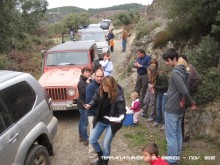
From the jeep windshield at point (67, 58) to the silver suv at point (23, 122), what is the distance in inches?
159

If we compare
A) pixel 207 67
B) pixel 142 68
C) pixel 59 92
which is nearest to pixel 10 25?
pixel 59 92

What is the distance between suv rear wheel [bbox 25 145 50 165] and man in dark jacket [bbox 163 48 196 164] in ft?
6.97

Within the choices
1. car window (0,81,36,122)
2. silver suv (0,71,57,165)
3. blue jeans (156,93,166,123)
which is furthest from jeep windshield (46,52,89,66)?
car window (0,81,36,122)

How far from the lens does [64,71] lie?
30.6 ft

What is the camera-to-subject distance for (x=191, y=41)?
9.70 meters

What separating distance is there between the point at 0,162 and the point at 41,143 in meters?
1.50

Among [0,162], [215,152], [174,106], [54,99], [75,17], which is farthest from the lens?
[75,17]

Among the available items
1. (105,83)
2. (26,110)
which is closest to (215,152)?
(105,83)

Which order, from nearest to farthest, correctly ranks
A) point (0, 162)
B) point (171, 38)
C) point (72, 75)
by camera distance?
1. point (0, 162)
2. point (72, 75)
3. point (171, 38)

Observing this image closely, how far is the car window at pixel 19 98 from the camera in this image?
4.52m

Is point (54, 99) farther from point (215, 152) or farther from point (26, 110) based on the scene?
point (215, 152)

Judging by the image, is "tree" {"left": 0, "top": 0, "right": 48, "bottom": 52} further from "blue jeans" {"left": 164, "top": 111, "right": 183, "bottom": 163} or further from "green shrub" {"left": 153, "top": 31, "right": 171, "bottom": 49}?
"blue jeans" {"left": 164, "top": 111, "right": 183, "bottom": 163}

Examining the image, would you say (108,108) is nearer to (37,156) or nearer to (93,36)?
(37,156)

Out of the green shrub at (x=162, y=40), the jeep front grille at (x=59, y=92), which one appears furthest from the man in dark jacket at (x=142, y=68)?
the green shrub at (x=162, y=40)
